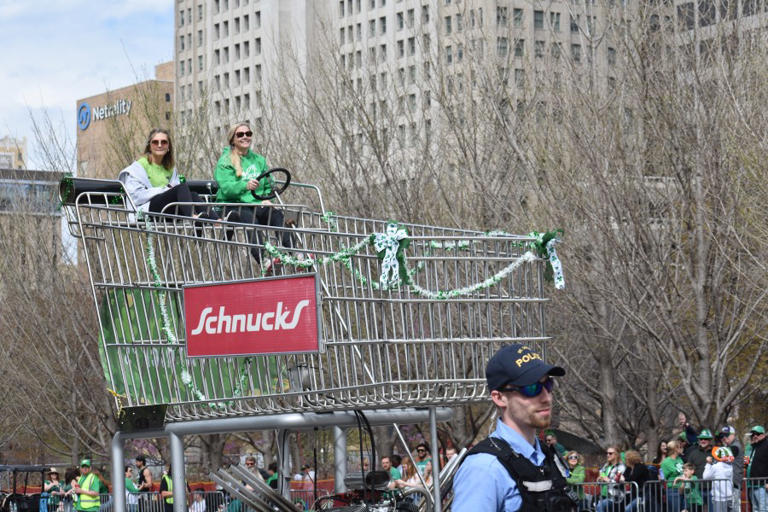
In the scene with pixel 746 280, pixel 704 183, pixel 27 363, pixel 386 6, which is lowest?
pixel 27 363

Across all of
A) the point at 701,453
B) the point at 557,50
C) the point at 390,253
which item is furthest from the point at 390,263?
the point at 557,50

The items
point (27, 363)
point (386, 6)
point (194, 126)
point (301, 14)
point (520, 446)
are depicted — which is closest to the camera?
point (520, 446)

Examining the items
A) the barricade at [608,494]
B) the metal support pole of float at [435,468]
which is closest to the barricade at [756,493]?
the barricade at [608,494]

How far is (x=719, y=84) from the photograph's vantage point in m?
16.7

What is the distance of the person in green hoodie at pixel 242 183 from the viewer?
773 centimetres

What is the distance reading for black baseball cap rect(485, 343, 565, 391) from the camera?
4148mm

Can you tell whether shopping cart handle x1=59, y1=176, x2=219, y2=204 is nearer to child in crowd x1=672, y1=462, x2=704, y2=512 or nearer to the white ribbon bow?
the white ribbon bow

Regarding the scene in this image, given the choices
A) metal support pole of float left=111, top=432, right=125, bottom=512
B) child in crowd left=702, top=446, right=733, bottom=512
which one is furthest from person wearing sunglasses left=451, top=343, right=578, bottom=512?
child in crowd left=702, top=446, right=733, bottom=512

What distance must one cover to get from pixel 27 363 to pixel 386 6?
243 ft

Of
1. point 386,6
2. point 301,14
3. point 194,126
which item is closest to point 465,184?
point 194,126

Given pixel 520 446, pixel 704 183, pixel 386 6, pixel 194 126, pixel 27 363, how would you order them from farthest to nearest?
pixel 386 6 → pixel 27 363 → pixel 194 126 → pixel 704 183 → pixel 520 446

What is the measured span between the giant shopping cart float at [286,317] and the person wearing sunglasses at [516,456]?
2166mm

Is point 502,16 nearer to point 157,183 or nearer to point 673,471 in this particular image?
point 673,471

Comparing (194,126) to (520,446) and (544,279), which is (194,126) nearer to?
(544,279)
